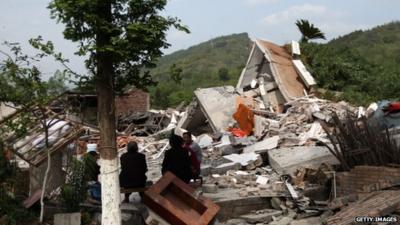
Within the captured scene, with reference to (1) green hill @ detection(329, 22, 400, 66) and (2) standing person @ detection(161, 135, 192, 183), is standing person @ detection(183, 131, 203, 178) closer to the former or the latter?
(2) standing person @ detection(161, 135, 192, 183)

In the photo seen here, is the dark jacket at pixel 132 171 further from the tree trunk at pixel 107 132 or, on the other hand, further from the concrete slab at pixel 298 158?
the concrete slab at pixel 298 158

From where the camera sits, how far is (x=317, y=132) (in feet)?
45.6

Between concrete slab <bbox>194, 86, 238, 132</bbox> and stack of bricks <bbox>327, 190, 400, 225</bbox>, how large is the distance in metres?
9.24

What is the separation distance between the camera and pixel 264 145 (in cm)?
1307

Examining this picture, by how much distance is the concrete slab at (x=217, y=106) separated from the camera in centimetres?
1687

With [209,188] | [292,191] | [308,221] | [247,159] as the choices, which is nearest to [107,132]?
[209,188]

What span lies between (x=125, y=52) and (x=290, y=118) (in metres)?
10.5

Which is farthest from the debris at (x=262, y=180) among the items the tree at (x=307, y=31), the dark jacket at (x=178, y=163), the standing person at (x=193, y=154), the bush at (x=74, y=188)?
the tree at (x=307, y=31)

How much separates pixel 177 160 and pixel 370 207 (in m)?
3.40

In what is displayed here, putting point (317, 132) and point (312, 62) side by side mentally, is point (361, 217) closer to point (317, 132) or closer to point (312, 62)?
point (317, 132)

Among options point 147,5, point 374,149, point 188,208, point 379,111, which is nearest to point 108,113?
point 147,5

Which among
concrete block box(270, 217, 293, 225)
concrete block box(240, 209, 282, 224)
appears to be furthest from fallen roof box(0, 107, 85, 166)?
concrete block box(270, 217, 293, 225)

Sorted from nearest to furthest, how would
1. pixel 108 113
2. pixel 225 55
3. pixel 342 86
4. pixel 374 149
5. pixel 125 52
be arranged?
1. pixel 125 52
2. pixel 108 113
3. pixel 374 149
4. pixel 342 86
5. pixel 225 55

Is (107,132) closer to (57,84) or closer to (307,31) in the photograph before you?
(57,84)
